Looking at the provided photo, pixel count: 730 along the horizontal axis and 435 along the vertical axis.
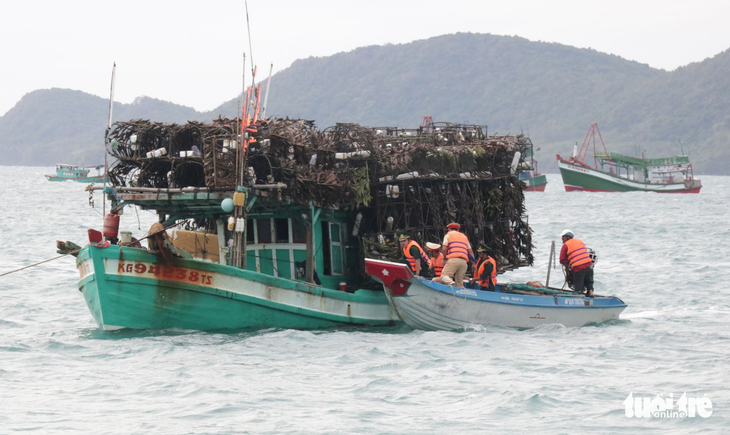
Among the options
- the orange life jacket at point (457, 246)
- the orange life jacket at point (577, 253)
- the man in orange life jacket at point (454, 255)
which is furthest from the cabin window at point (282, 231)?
the orange life jacket at point (577, 253)

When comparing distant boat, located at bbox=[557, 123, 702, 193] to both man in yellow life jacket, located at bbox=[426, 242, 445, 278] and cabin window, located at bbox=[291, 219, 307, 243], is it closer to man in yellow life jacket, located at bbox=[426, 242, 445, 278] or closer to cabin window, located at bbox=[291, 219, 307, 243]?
man in yellow life jacket, located at bbox=[426, 242, 445, 278]

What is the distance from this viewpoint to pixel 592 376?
17328 millimetres

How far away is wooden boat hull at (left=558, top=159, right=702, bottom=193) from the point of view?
4247 inches

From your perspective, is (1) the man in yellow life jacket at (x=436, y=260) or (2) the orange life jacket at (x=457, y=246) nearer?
(2) the orange life jacket at (x=457, y=246)

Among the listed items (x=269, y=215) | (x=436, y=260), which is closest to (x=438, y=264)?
(x=436, y=260)

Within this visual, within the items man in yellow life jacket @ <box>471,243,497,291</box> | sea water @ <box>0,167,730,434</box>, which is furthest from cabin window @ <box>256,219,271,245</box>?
man in yellow life jacket @ <box>471,243,497,291</box>

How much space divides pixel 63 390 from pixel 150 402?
156 cm

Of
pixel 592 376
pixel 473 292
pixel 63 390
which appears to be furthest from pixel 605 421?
pixel 63 390

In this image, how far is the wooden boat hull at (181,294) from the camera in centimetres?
1827

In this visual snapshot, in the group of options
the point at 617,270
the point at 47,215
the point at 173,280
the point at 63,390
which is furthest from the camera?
the point at 47,215

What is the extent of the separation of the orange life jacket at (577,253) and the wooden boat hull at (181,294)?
5977 millimetres

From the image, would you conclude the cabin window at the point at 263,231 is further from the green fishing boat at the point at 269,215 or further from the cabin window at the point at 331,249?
the cabin window at the point at 331,249

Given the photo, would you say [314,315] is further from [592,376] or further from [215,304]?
[592,376]

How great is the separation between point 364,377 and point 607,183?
320 ft
